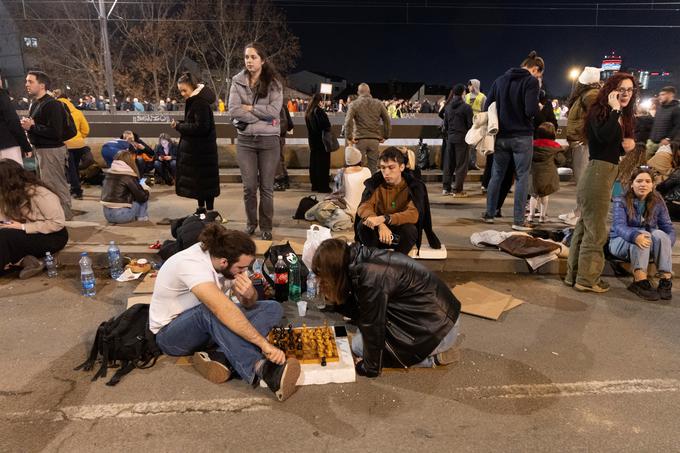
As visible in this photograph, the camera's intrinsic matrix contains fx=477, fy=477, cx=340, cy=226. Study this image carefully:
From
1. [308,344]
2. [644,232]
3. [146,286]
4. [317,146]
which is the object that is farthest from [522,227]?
[146,286]

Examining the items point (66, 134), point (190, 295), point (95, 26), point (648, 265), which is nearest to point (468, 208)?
point (648, 265)

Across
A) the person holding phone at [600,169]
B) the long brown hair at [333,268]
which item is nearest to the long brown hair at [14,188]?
the long brown hair at [333,268]

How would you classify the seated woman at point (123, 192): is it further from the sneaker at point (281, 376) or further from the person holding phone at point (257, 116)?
the sneaker at point (281, 376)

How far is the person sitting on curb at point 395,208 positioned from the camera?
14.6 feet

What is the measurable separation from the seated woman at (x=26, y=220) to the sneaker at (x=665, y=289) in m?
6.26

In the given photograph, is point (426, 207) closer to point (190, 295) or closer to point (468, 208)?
point (190, 295)

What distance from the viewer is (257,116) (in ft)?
17.7

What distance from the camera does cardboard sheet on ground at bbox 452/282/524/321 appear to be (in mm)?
4367

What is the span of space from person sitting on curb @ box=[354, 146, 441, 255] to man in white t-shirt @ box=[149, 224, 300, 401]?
4.61 ft

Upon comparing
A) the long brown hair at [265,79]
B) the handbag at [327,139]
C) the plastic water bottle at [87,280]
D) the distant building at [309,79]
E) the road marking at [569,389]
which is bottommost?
the road marking at [569,389]

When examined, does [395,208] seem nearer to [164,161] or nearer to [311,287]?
[311,287]

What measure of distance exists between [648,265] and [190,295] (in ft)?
15.1

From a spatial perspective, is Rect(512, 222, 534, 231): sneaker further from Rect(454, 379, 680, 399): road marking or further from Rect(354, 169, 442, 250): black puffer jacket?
Rect(454, 379, 680, 399): road marking

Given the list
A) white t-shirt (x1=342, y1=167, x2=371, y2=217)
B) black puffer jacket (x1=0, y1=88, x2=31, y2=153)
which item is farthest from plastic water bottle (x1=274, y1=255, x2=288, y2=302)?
black puffer jacket (x1=0, y1=88, x2=31, y2=153)
